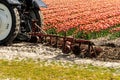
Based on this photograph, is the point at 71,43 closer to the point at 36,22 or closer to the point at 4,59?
the point at 4,59

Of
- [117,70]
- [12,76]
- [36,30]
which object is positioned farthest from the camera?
[36,30]

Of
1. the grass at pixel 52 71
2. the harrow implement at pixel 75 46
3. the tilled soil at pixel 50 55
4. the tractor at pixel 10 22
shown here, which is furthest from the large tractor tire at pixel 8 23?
the grass at pixel 52 71

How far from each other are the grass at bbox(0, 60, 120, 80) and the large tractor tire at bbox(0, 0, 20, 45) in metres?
1.76

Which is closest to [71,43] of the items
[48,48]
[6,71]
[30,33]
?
[48,48]

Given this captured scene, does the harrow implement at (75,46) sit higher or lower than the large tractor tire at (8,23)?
lower

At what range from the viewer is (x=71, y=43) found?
37.0 ft

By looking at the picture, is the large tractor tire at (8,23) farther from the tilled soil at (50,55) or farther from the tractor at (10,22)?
the tilled soil at (50,55)

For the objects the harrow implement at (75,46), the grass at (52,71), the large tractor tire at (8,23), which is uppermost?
the large tractor tire at (8,23)

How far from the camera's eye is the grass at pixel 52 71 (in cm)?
876

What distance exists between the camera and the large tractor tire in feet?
38.7

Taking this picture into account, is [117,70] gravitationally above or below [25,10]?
below

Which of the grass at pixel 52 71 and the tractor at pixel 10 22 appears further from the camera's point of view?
the tractor at pixel 10 22

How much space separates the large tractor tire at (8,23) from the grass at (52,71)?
176 centimetres

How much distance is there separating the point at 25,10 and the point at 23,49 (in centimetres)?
206
